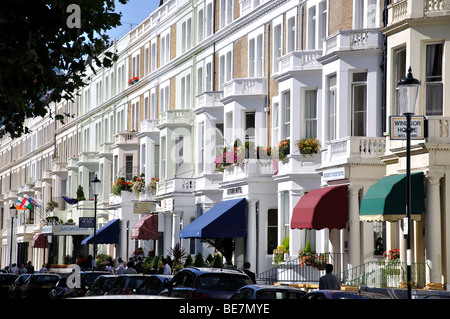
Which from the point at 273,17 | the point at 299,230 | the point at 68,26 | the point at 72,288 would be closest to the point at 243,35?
the point at 273,17

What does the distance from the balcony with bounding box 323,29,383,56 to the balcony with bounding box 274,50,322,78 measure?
121 inches

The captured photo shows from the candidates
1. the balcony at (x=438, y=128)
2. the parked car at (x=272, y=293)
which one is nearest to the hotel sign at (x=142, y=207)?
the balcony at (x=438, y=128)

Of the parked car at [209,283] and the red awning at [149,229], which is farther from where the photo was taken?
the red awning at [149,229]

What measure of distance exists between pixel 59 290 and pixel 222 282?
871 centimetres

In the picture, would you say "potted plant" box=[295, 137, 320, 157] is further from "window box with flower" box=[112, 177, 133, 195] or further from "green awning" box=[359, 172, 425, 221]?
"window box with flower" box=[112, 177, 133, 195]

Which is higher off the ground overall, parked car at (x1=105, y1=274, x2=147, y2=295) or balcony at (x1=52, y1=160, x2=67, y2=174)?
balcony at (x1=52, y1=160, x2=67, y2=174)

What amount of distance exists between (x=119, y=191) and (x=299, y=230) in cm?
2644

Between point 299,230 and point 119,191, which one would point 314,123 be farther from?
point 119,191

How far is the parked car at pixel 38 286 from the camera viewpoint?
31502 millimetres

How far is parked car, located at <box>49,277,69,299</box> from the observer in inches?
1120

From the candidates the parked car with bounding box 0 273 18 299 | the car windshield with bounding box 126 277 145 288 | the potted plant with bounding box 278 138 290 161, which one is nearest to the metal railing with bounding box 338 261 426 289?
the car windshield with bounding box 126 277 145 288

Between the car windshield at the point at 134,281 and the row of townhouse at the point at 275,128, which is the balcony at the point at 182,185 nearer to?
the row of townhouse at the point at 275,128

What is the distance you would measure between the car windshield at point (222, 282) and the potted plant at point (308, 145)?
Answer: 11.8m

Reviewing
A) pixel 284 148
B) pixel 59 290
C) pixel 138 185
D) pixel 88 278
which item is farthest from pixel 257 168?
pixel 138 185
